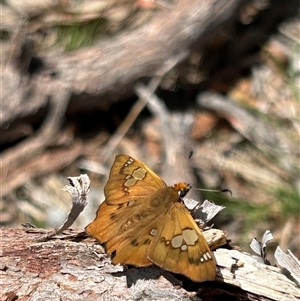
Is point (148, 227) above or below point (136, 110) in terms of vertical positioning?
above

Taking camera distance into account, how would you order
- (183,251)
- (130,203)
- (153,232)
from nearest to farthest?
(183,251)
(153,232)
(130,203)

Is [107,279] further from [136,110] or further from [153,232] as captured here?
[136,110]

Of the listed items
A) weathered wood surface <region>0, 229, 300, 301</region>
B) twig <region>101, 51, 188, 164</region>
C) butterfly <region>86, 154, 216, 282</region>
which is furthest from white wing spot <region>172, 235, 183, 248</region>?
twig <region>101, 51, 188, 164</region>

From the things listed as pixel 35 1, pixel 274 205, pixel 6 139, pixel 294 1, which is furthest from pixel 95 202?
pixel 294 1

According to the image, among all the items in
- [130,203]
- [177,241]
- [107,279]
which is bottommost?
[107,279]

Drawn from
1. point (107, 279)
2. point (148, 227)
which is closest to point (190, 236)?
point (148, 227)

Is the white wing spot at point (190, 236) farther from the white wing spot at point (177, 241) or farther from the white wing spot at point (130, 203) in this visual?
the white wing spot at point (130, 203)

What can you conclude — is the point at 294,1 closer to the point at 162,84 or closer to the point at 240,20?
the point at 240,20
